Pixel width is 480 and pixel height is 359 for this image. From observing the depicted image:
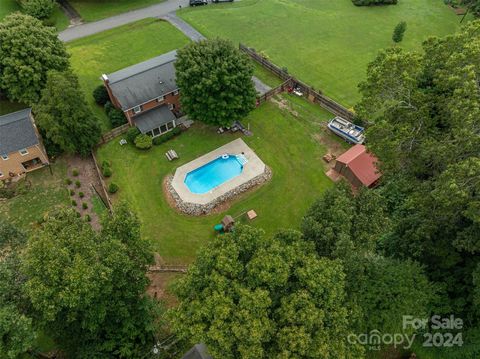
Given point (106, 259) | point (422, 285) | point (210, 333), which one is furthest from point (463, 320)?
point (106, 259)

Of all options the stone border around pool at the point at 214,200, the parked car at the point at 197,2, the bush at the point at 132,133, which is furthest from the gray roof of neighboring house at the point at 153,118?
the parked car at the point at 197,2

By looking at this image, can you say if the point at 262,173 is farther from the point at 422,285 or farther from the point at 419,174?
the point at 422,285

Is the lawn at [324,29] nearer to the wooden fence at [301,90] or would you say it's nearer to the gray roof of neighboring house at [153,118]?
the wooden fence at [301,90]

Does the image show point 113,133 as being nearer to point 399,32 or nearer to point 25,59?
point 25,59

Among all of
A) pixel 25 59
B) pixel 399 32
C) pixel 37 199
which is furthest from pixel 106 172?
pixel 399 32

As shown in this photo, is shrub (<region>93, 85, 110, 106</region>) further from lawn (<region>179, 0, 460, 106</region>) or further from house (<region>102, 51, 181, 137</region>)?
lawn (<region>179, 0, 460, 106</region>)

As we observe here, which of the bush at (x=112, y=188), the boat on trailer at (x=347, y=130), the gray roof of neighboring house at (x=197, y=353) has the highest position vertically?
the boat on trailer at (x=347, y=130)
